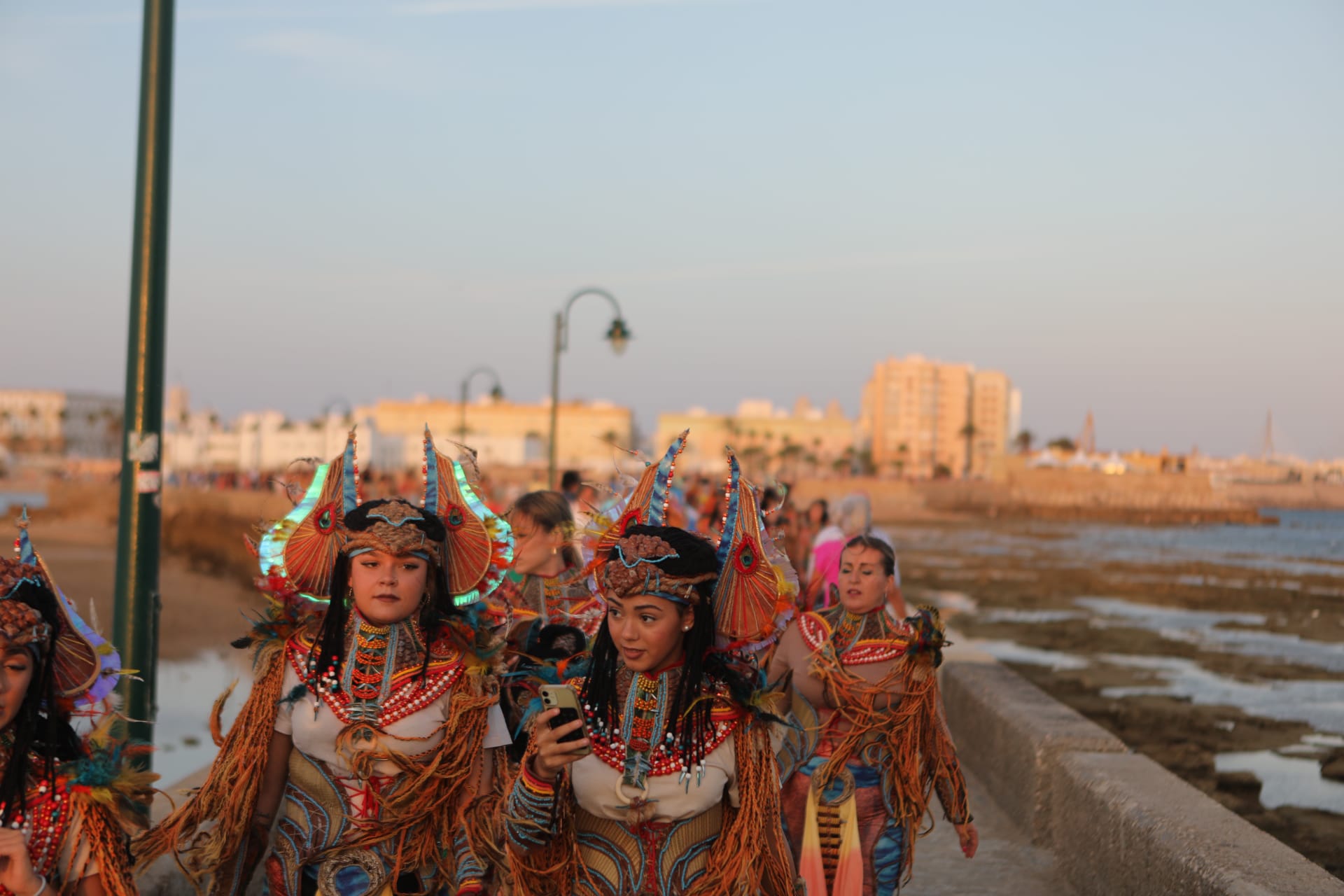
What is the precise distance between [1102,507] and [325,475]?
72.6 m

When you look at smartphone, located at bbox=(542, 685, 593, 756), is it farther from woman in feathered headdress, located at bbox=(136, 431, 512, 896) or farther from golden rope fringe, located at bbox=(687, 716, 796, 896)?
woman in feathered headdress, located at bbox=(136, 431, 512, 896)

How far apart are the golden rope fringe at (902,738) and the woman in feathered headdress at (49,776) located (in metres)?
3.47

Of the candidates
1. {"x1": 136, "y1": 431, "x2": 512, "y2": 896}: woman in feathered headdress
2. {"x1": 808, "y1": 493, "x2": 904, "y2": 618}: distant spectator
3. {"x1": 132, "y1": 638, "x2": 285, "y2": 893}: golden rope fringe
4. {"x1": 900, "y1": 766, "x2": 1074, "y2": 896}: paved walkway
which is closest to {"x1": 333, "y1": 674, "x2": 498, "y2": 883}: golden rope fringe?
{"x1": 136, "y1": 431, "x2": 512, "y2": 896}: woman in feathered headdress

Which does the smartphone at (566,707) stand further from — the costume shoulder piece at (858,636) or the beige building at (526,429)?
the beige building at (526,429)

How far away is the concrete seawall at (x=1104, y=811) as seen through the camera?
477cm

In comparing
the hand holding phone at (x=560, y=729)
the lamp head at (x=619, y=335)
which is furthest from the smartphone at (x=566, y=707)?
the lamp head at (x=619, y=335)

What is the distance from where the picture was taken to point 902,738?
575 cm

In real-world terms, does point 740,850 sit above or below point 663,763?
below

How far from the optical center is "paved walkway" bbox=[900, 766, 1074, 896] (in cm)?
685

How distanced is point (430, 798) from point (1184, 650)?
16793 millimetres

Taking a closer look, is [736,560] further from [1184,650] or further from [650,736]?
[1184,650]

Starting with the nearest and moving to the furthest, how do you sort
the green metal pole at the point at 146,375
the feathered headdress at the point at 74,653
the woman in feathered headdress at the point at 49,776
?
1. the woman in feathered headdress at the point at 49,776
2. the feathered headdress at the point at 74,653
3. the green metal pole at the point at 146,375

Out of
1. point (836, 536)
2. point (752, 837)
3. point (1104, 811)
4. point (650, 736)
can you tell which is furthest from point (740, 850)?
point (836, 536)

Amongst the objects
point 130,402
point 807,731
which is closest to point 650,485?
point 807,731
